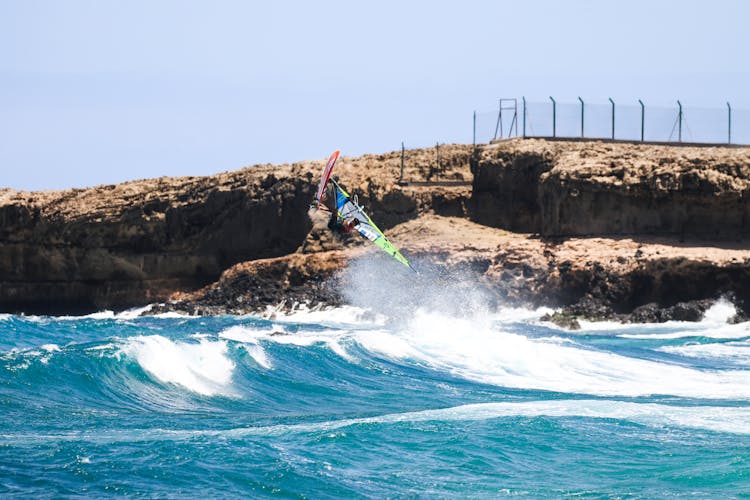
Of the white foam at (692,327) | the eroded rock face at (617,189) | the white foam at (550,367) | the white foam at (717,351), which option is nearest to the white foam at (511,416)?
the white foam at (550,367)

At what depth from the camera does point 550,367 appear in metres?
25.8

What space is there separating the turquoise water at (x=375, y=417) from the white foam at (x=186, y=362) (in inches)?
2.0

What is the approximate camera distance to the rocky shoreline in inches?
1667

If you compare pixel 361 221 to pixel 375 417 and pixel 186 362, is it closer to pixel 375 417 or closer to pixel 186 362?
pixel 186 362

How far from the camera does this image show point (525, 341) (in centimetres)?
2942

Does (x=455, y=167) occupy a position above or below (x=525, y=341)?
above

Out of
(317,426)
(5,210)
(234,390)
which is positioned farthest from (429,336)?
(5,210)

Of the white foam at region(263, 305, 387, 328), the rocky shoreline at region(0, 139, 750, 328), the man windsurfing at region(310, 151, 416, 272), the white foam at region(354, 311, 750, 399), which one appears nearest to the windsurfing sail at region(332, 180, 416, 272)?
the man windsurfing at region(310, 151, 416, 272)

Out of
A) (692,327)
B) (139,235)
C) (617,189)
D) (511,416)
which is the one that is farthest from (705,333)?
(139,235)

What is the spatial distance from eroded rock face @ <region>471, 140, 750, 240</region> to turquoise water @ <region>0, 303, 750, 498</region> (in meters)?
13.0

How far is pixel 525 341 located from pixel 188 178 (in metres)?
30.3

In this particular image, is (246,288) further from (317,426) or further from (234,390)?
(317,426)

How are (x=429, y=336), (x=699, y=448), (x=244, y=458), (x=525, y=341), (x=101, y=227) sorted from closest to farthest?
(x=244, y=458) → (x=699, y=448) → (x=525, y=341) → (x=429, y=336) → (x=101, y=227)

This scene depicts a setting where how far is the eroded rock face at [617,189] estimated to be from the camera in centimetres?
4388
